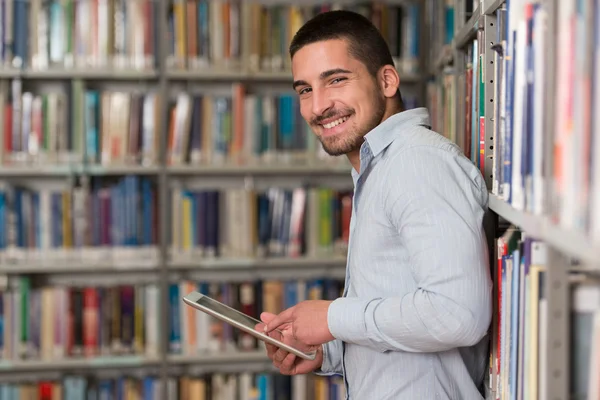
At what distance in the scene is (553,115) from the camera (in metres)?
0.84

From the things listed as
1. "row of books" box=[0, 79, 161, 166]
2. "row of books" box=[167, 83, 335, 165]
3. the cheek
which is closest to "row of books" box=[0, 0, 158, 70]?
"row of books" box=[0, 79, 161, 166]

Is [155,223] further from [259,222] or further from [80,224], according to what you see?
[259,222]

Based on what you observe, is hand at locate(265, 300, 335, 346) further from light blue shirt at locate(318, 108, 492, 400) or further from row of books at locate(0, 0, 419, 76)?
row of books at locate(0, 0, 419, 76)

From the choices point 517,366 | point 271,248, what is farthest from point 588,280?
point 271,248

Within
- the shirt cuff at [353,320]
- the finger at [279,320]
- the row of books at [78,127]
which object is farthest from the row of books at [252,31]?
the shirt cuff at [353,320]

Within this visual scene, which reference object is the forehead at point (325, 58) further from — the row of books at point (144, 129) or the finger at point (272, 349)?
the row of books at point (144, 129)

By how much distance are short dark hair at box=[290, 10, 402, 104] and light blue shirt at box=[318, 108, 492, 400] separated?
0.19 meters

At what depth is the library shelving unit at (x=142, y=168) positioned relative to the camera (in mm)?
2809

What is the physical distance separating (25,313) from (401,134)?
6.86ft

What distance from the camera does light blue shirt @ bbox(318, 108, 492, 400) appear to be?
1086 mm

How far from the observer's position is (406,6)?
9.86 feet

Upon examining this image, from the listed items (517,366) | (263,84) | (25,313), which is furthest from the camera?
(263,84)

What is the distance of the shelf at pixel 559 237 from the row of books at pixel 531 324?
0.04 meters

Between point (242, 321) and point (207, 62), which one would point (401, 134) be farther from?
point (207, 62)
